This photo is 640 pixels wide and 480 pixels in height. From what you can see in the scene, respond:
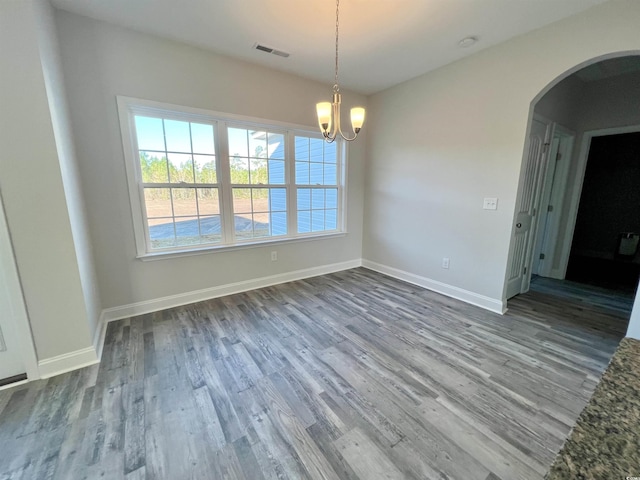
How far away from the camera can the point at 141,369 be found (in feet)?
6.52

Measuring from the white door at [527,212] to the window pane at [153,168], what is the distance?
148 inches

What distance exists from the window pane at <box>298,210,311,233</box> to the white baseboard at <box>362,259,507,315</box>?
1306mm

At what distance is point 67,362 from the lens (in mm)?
1970

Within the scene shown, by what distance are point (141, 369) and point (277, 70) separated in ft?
11.3

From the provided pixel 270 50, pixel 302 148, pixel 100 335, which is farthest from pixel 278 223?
pixel 100 335

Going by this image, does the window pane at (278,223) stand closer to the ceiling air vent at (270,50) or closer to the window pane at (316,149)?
the window pane at (316,149)

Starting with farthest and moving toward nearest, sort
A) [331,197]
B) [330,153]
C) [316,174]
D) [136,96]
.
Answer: [331,197]
[330,153]
[316,174]
[136,96]

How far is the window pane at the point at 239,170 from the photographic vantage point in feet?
10.5

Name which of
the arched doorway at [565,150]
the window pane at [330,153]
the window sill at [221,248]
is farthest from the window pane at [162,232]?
the arched doorway at [565,150]

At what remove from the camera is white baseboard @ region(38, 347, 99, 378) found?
1902mm

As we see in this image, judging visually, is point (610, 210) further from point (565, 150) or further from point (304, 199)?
point (304, 199)

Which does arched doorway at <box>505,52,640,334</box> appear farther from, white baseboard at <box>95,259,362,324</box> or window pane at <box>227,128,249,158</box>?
window pane at <box>227,128,249,158</box>

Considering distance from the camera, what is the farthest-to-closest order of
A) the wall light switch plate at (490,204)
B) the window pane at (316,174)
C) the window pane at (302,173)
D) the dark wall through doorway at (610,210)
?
the dark wall through doorway at (610,210), the window pane at (316,174), the window pane at (302,173), the wall light switch plate at (490,204)

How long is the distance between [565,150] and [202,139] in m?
4.91
